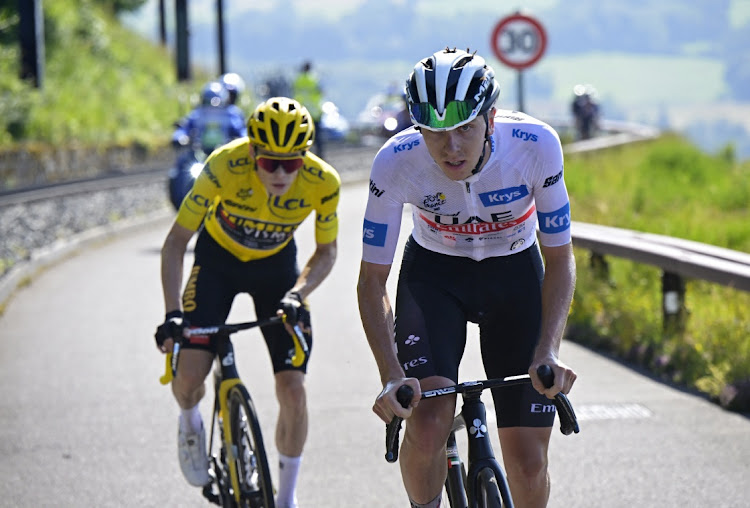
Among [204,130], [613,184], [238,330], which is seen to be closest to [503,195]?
[238,330]

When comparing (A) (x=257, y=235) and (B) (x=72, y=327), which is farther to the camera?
(B) (x=72, y=327)

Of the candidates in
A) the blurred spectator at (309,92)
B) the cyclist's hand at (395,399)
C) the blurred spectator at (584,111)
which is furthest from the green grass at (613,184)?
the blurred spectator at (309,92)

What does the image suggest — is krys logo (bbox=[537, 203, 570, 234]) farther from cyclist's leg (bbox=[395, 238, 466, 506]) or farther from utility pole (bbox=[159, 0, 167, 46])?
utility pole (bbox=[159, 0, 167, 46])

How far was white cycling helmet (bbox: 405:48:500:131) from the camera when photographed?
410 centimetres

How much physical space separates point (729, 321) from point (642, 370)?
30.1 inches

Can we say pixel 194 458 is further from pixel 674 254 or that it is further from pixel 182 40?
pixel 182 40

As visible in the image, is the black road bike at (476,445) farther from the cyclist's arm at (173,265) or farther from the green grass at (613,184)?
the green grass at (613,184)

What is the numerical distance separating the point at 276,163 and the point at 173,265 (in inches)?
27.7

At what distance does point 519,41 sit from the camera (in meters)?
14.6

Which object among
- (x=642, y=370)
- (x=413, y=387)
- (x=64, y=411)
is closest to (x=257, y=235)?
(x=413, y=387)

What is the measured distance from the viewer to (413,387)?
400cm

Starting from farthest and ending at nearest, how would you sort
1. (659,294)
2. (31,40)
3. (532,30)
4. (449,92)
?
(31,40), (532,30), (659,294), (449,92)

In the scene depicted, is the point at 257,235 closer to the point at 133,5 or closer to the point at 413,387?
the point at 413,387

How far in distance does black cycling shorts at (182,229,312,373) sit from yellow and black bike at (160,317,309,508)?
6.3 inches
